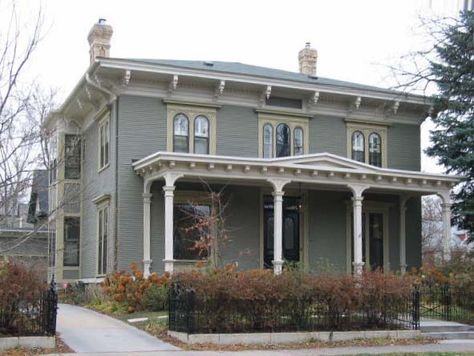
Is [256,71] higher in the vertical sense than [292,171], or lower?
higher

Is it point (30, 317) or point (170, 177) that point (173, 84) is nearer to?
point (170, 177)

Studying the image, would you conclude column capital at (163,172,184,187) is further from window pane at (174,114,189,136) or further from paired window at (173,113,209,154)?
window pane at (174,114,189,136)

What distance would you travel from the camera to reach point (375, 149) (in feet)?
92.9

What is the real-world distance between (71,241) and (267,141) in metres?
8.97

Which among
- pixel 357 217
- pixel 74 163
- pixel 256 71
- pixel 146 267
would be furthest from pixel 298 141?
pixel 74 163

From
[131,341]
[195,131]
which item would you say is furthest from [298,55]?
[131,341]

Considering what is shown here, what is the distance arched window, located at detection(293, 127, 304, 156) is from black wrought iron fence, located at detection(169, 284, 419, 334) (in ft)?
32.8

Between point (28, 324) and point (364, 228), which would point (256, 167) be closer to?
point (364, 228)

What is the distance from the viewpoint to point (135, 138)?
24.4 meters

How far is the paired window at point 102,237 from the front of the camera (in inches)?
1007

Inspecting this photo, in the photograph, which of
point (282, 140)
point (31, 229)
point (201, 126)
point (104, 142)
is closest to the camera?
point (201, 126)

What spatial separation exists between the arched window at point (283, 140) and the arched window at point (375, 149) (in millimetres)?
3587

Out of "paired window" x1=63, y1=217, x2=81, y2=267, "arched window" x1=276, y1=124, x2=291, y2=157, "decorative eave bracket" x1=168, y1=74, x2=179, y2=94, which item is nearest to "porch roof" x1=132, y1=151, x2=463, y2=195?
"arched window" x1=276, y1=124, x2=291, y2=157

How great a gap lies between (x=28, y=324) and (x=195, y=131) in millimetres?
11698
